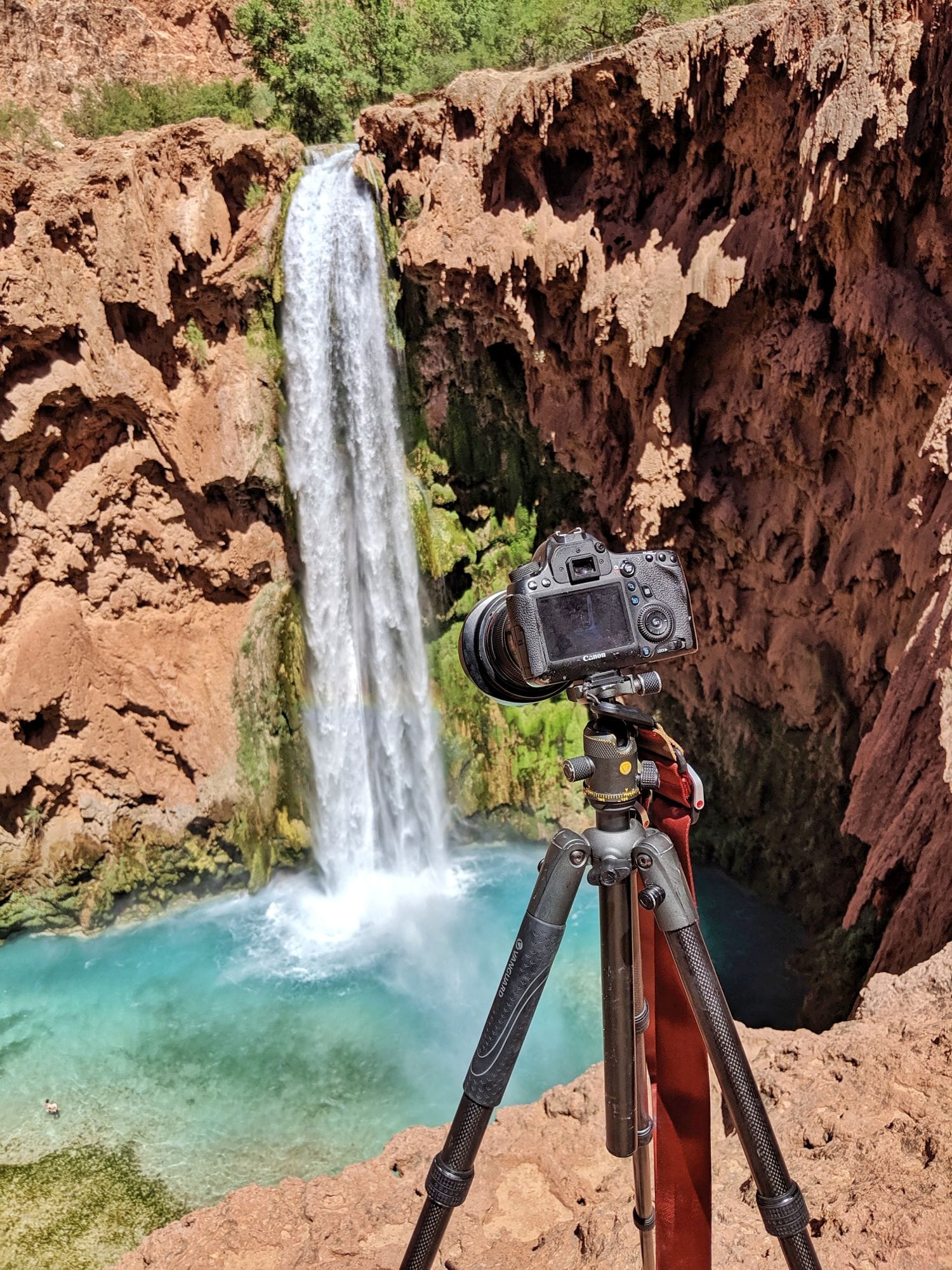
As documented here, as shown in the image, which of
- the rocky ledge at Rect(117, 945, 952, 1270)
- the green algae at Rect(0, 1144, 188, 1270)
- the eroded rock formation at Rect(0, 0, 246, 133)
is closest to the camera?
the rocky ledge at Rect(117, 945, 952, 1270)

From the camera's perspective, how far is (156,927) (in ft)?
39.2

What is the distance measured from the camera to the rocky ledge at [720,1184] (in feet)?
10.4

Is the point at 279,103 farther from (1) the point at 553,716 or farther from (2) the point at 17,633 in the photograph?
(1) the point at 553,716

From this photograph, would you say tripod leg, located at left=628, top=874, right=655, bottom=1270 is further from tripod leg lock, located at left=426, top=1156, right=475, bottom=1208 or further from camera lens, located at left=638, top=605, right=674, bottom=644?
camera lens, located at left=638, top=605, right=674, bottom=644

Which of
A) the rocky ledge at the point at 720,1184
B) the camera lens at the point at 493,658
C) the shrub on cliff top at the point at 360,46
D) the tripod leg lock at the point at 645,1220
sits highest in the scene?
the shrub on cliff top at the point at 360,46

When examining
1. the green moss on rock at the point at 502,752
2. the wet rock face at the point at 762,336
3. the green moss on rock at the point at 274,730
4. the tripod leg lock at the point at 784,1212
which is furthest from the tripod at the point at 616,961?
the green moss on rock at the point at 274,730

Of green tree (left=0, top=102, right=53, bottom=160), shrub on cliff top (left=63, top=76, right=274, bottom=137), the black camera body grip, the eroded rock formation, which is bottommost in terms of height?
the black camera body grip

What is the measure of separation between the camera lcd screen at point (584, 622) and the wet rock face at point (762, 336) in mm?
4063

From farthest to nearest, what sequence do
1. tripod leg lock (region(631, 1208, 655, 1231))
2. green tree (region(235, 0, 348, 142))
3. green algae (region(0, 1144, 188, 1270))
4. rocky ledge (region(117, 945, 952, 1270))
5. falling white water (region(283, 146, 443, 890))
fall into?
green tree (region(235, 0, 348, 142)), falling white water (region(283, 146, 443, 890)), green algae (region(0, 1144, 188, 1270)), rocky ledge (region(117, 945, 952, 1270)), tripod leg lock (region(631, 1208, 655, 1231))

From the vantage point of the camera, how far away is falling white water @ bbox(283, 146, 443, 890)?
12.0 meters

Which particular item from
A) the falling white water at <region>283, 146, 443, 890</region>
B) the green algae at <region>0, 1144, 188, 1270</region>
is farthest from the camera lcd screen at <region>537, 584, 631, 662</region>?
the falling white water at <region>283, 146, 443, 890</region>

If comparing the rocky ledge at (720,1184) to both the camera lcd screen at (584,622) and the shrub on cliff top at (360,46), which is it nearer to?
the camera lcd screen at (584,622)

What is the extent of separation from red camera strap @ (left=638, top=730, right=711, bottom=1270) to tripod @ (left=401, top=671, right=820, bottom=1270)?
0.16 metres

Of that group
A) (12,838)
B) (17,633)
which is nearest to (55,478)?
(17,633)
